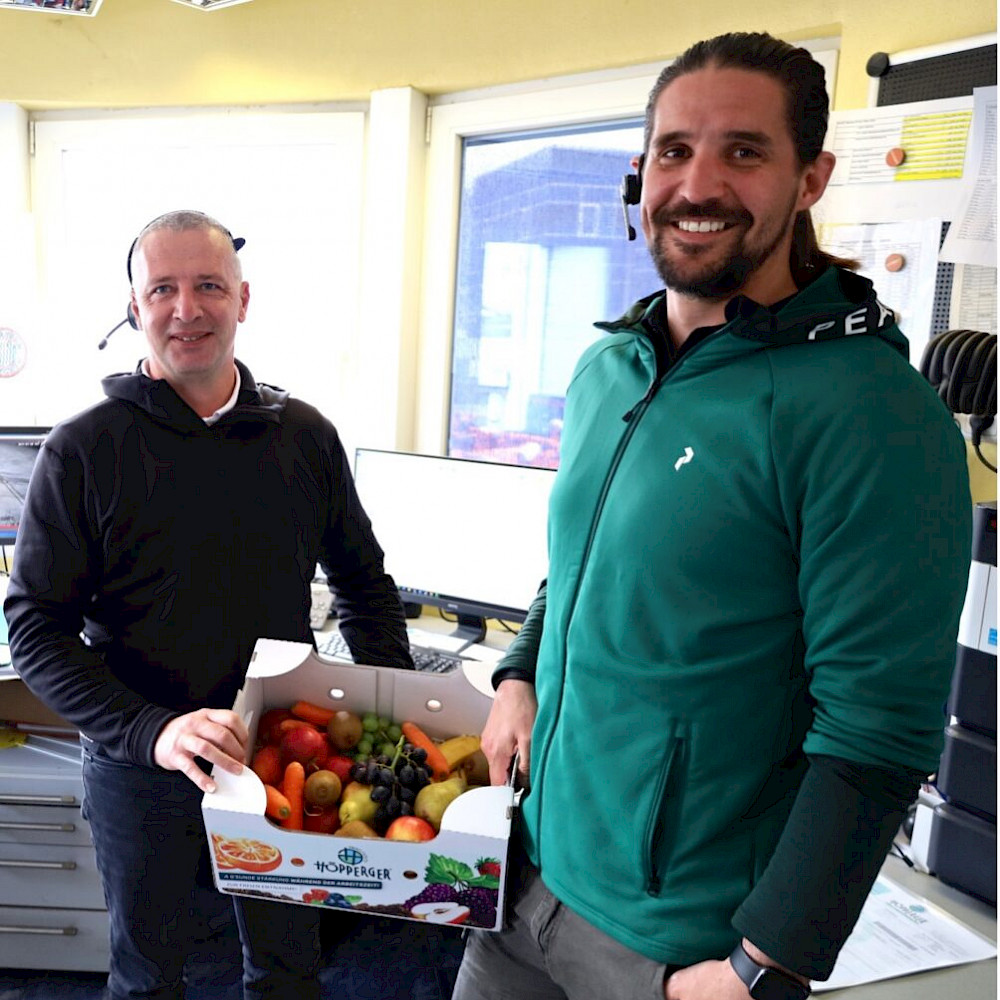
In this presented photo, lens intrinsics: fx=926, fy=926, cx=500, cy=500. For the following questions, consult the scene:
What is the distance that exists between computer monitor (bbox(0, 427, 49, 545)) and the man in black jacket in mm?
1110

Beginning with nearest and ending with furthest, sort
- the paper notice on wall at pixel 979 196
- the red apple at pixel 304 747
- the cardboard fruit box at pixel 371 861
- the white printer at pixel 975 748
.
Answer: the cardboard fruit box at pixel 371 861 → the red apple at pixel 304 747 → the white printer at pixel 975 748 → the paper notice on wall at pixel 979 196

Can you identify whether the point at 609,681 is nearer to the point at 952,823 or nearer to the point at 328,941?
the point at 952,823

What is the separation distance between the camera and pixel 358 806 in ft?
3.80

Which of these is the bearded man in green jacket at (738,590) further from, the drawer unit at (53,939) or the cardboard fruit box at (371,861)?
the drawer unit at (53,939)

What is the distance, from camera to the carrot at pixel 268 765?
1195 millimetres

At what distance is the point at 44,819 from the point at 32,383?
59.4 inches

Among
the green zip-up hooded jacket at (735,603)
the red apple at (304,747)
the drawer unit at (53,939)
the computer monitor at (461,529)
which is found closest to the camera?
the green zip-up hooded jacket at (735,603)

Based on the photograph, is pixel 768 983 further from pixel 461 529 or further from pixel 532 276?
pixel 532 276

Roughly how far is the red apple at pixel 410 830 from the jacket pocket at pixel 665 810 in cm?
29

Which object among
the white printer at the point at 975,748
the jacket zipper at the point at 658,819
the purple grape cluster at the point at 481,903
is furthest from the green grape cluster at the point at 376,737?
the white printer at the point at 975,748

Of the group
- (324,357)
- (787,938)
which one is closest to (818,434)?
(787,938)

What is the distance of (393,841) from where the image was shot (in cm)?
99

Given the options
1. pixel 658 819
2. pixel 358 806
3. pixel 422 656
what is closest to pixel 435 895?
pixel 358 806

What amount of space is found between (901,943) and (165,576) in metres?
1.18
